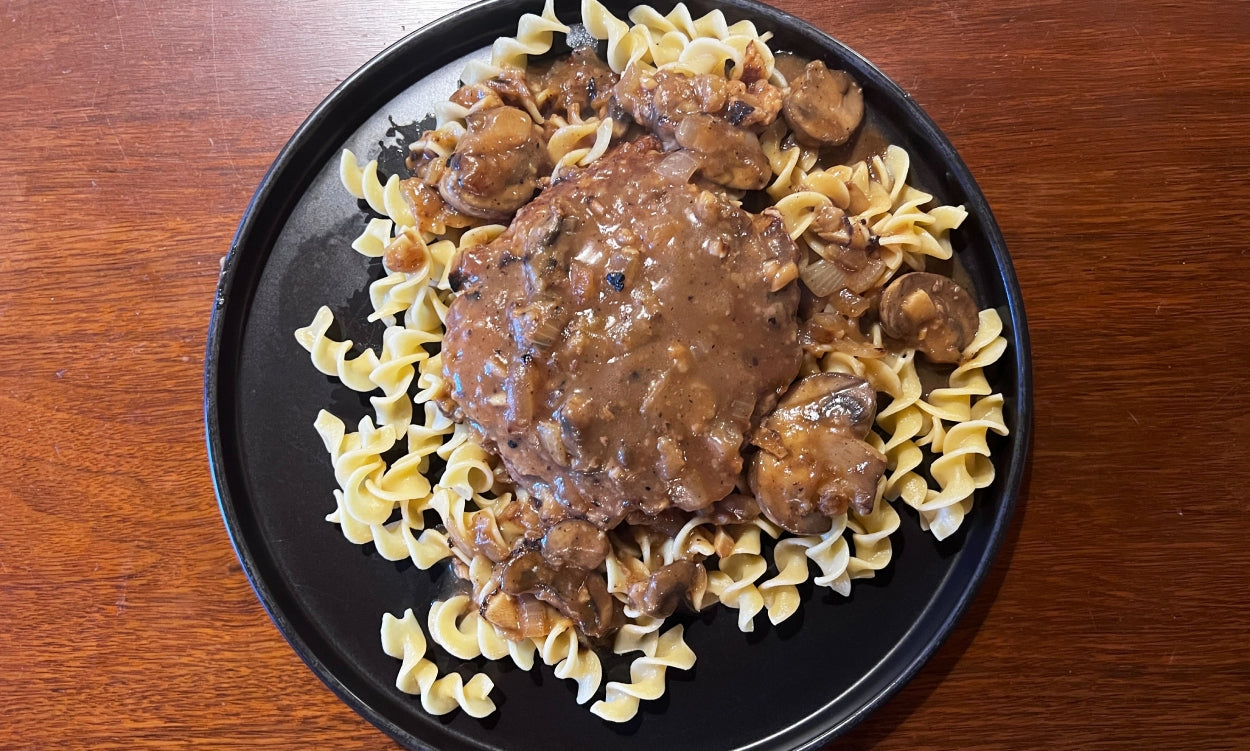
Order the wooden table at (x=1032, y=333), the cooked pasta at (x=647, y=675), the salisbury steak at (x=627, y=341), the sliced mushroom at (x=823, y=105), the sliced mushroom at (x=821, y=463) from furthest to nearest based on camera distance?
the wooden table at (x=1032, y=333)
the sliced mushroom at (x=823, y=105)
the cooked pasta at (x=647, y=675)
the sliced mushroom at (x=821, y=463)
the salisbury steak at (x=627, y=341)

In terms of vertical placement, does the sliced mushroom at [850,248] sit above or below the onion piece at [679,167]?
below

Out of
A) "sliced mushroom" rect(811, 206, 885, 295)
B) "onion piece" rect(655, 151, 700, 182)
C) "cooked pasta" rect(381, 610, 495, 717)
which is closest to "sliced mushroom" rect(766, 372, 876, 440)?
"sliced mushroom" rect(811, 206, 885, 295)

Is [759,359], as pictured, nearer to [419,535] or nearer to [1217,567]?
[419,535]

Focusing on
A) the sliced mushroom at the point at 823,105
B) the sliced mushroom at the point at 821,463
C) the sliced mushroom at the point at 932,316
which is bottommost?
the sliced mushroom at the point at 821,463

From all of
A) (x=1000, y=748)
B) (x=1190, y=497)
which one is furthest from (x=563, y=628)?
(x=1190, y=497)

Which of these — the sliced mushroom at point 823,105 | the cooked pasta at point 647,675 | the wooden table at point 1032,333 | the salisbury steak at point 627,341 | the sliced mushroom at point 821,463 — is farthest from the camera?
the wooden table at point 1032,333

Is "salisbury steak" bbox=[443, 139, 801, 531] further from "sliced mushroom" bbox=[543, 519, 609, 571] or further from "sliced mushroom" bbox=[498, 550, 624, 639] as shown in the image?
"sliced mushroom" bbox=[498, 550, 624, 639]

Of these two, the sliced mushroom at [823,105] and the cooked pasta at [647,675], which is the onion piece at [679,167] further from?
the cooked pasta at [647,675]

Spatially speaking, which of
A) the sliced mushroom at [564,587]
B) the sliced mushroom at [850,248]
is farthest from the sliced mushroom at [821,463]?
the sliced mushroom at [564,587]
